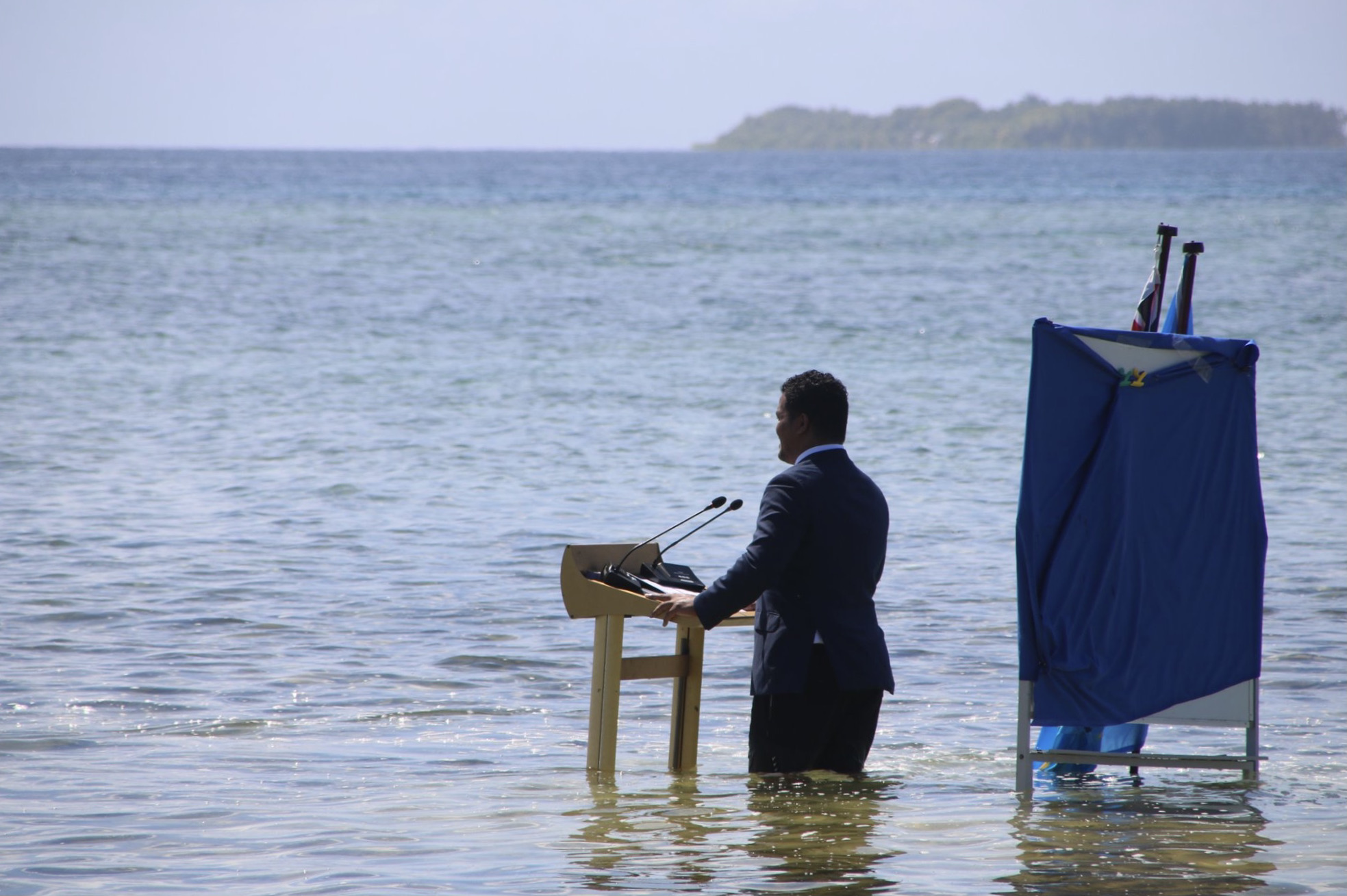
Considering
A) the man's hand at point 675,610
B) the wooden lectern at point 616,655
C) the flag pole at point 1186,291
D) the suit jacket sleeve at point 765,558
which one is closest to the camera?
the suit jacket sleeve at point 765,558

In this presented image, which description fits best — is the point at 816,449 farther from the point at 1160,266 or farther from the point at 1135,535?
the point at 1160,266

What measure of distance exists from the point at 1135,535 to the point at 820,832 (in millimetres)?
1459

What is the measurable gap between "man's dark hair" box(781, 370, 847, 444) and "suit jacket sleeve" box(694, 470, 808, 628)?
0.22 m

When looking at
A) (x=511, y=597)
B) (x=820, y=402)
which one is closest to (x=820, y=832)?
(x=820, y=402)

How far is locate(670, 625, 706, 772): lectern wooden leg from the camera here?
5609 mm

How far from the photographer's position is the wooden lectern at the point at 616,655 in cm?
529

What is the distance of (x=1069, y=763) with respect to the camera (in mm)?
5801

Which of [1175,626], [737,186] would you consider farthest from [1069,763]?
[737,186]

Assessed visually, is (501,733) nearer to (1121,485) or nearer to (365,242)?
(1121,485)

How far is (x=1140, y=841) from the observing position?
195 inches

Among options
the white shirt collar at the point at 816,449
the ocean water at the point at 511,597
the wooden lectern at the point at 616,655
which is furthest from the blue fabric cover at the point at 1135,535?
the wooden lectern at the point at 616,655

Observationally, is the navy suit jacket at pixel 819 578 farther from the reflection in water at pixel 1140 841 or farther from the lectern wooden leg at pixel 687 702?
the reflection in water at pixel 1140 841

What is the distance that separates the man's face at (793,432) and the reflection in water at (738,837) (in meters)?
1.16

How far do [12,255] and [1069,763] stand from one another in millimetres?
37479
